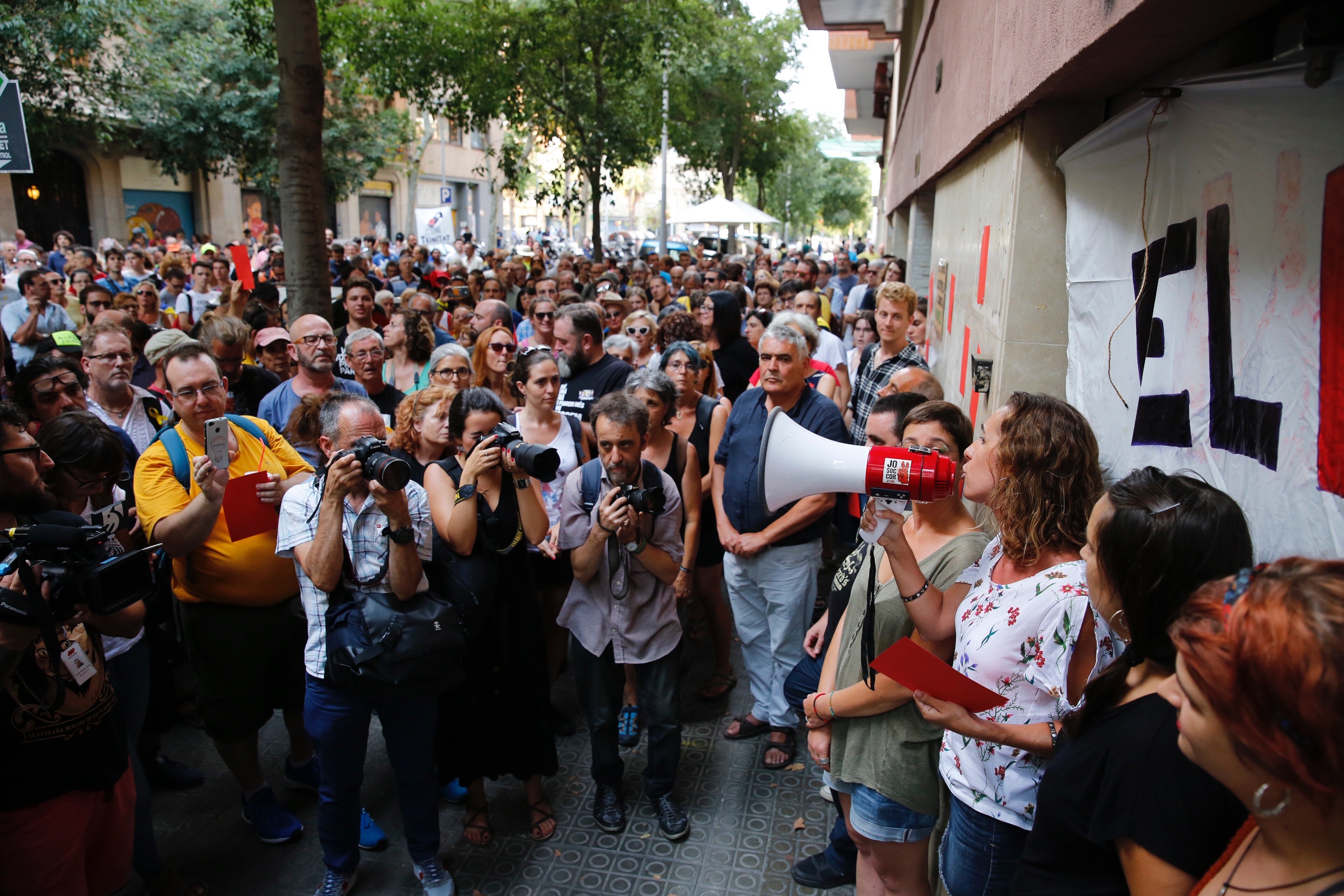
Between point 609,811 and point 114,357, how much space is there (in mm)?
3235

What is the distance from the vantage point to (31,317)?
6.88 metres

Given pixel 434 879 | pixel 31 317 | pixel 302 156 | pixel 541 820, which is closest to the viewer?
pixel 434 879

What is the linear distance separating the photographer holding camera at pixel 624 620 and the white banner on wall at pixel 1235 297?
164 centimetres

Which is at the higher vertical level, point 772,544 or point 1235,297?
point 1235,297

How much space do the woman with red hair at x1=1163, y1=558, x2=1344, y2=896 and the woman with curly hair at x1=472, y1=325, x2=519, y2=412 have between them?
4.42 m

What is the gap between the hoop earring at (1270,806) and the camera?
3.74ft

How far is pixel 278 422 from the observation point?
Result: 4.68 metres

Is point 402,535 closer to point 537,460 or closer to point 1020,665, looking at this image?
point 537,460

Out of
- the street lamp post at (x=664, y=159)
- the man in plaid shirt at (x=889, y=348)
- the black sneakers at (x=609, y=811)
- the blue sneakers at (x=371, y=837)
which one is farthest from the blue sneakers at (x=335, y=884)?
the street lamp post at (x=664, y=159)

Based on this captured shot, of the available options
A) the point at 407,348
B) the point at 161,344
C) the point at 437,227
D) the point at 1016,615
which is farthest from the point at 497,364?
the point at 437,227

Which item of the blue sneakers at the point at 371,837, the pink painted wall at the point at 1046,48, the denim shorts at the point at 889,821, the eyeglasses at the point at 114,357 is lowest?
the blue sneakers at the point at 371,837

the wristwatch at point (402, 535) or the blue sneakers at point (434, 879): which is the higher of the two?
the wristwatch at point (402, 535)

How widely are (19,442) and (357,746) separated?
4.62 feet

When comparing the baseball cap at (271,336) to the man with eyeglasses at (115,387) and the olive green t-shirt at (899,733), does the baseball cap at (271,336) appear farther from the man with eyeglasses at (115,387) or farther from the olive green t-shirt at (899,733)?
the olive green t-shirt at (899,733)
